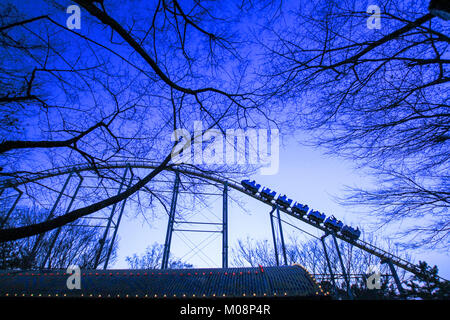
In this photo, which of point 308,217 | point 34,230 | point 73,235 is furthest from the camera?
point 308,217

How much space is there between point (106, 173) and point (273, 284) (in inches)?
172

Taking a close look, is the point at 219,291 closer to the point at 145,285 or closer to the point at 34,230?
the point at 145,285

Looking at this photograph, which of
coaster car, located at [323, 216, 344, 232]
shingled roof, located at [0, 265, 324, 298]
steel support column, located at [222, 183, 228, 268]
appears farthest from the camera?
coaster car, located at [323, 216, 344, 232]

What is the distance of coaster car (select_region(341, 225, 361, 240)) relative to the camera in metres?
15.1

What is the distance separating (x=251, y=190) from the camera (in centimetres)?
1606

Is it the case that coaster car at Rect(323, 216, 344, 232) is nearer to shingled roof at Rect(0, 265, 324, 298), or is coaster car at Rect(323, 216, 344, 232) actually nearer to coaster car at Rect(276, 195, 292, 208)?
coaster car at Rect(276, 195, 292, 208)

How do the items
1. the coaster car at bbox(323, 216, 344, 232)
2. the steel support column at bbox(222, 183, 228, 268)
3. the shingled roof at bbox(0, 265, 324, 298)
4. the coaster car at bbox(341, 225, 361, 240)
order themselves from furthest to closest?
the coaster car at bbox(323, 216, 344, 232)
the coaster car at bbox(341, 225, 361, 240)
the steel support column at bbox(222, 183, 228, 268)
the shingled roof at bbox(0, 265, 324, 298)

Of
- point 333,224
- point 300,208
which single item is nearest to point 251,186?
point 300,208

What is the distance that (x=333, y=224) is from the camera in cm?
1570

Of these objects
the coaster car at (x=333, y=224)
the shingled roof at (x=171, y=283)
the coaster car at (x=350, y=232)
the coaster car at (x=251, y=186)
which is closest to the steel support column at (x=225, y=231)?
the shingled roof at (x=171, y=283)

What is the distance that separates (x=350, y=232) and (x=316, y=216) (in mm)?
2749

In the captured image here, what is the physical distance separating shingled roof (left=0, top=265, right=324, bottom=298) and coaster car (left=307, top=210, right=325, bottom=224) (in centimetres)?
1227

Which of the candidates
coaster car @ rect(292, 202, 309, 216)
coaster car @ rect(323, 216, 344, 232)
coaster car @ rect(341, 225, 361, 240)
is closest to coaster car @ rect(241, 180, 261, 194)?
coaster car @ rect(292, 202, 309, 216)
